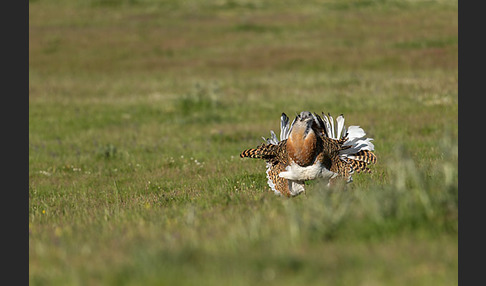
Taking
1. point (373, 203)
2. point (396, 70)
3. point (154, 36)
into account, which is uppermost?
point (154, 36)

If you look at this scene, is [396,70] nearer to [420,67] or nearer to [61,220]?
[420,67]

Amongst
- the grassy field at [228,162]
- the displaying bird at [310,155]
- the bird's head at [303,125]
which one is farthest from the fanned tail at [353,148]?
the bird's head at [303,125]

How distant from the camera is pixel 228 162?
12578 mm

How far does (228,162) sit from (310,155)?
5.39 m

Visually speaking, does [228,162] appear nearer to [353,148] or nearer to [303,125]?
[353,148]

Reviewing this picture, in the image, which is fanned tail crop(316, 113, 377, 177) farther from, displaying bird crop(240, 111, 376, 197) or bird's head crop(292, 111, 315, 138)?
bird's head crop(292, 111, 315, 138)

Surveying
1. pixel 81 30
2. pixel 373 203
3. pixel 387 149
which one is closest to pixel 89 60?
pixel 81 30

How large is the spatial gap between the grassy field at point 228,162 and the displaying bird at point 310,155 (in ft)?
0.84

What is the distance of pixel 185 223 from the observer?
6062mm

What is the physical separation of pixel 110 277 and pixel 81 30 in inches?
2101

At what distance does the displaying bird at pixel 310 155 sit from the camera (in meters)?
7.35

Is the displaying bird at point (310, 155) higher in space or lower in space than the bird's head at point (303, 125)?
lower

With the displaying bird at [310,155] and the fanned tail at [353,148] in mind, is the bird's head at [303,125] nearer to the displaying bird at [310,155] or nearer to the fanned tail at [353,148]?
the displaying bird at [310,155]

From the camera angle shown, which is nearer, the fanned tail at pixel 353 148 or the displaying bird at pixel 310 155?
the displaying bird at pixel 310 155
